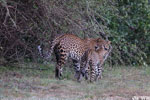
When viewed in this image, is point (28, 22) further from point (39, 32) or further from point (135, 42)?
point (135, 42)

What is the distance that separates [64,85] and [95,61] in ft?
5.79

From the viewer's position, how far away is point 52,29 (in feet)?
39.8

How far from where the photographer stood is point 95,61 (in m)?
11.8

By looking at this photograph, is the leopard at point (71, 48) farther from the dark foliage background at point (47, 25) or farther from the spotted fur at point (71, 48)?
the dark foliage background at point (47, 25)

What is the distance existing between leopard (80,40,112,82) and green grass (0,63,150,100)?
9.2 inches

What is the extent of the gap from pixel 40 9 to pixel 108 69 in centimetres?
332

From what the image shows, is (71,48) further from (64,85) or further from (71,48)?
(64,85)

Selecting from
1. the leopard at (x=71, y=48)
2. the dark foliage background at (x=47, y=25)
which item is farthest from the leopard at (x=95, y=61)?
the dark foliage background at (x=47, y=25)

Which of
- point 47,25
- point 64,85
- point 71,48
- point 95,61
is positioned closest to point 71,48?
point 71,48

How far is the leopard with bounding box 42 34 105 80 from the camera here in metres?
11.6

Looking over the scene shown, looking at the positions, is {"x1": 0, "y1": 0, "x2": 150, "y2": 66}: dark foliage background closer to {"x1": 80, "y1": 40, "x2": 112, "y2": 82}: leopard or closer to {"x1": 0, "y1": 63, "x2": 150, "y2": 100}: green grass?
{"x1": 0, "y1": 63, "x2": 150, "y2": 100}: green grass

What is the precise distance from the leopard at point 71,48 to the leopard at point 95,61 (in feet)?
0.53

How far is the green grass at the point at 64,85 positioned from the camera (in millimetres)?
8945

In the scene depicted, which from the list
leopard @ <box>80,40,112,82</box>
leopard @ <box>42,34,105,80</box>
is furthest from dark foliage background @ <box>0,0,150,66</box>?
leopard @ <box>80,40,112,82</box>
